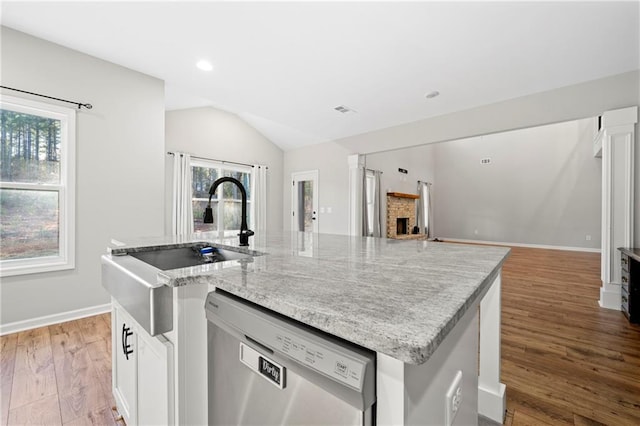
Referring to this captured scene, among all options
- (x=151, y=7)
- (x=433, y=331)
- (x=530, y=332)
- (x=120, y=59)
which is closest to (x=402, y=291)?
(x=433, y=331)

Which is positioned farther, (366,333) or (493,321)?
(493,321)

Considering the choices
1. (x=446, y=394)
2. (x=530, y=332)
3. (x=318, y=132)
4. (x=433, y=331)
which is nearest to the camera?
(x=433, y=331)

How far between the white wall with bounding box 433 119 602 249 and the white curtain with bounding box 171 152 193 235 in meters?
8.38

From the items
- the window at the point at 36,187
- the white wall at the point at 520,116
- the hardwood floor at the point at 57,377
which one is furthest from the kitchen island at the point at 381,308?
the white wall at the point at 520,116

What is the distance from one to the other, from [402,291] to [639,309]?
3.58 m

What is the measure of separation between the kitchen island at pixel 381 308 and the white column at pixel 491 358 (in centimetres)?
32

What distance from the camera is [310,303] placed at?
561 mm

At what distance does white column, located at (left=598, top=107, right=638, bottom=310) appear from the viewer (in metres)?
2.88

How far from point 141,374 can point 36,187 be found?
294 cm

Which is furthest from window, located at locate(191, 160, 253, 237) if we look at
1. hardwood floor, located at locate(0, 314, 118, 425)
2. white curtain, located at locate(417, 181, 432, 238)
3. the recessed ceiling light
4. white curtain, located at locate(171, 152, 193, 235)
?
white curtain, located at locate(417, 181, 432, 238)

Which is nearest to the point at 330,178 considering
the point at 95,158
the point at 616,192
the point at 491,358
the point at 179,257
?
the point at 95,158

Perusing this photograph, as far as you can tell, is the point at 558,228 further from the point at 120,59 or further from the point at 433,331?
the point at 120,59

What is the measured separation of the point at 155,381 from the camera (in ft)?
3.12

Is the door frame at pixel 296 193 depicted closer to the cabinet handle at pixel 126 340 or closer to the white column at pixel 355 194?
the white column at pixel 355 194
